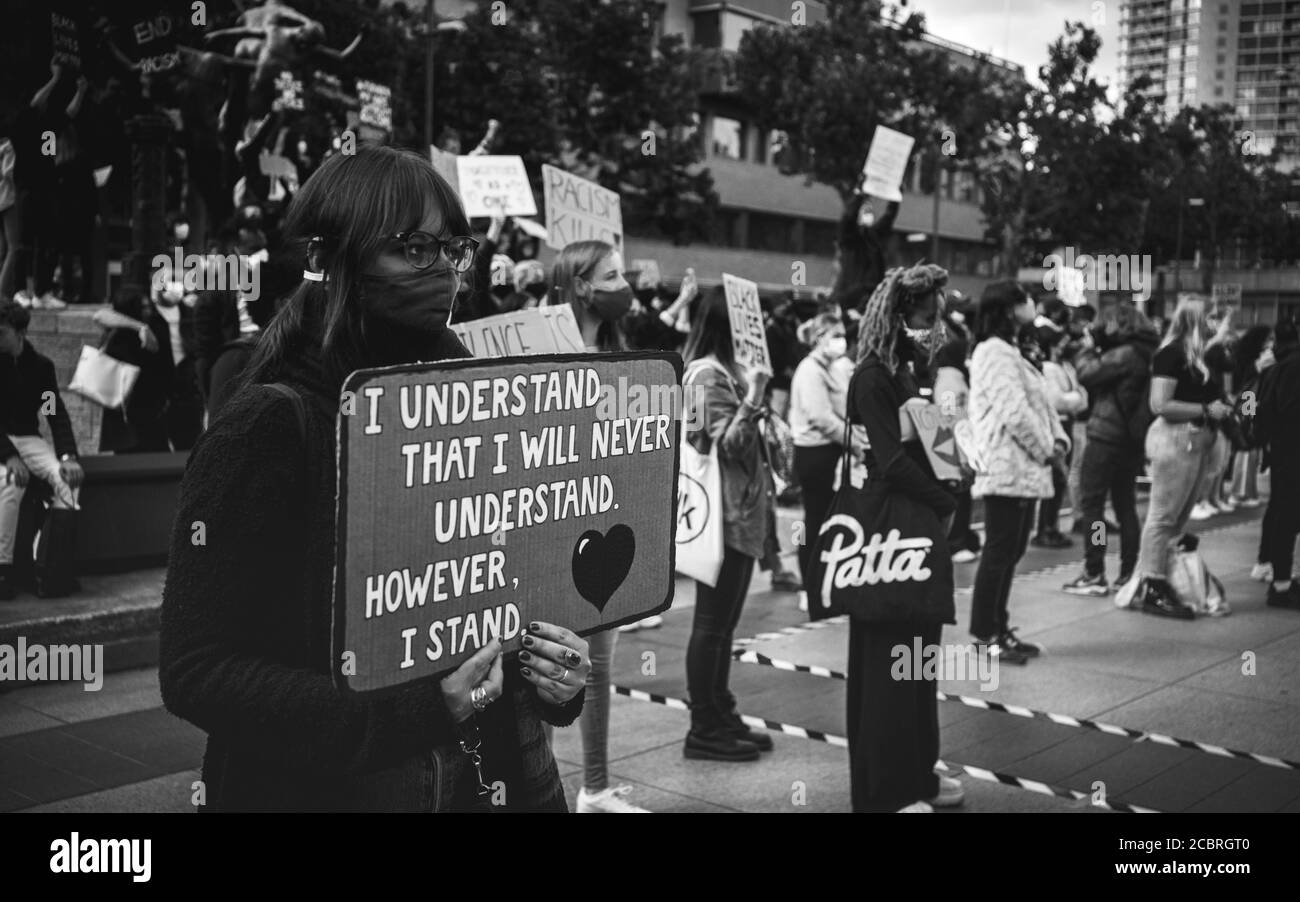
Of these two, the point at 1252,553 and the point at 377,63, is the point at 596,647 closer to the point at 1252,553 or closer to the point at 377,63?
the point at 1252,553

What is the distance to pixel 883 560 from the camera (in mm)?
4695

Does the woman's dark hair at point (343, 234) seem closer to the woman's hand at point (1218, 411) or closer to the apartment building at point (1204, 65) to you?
the woman's hand at point (1218, 411)

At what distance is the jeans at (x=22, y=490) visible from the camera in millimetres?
6801

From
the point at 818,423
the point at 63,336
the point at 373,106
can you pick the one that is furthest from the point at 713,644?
the point at 373,106

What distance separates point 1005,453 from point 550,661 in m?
5.66

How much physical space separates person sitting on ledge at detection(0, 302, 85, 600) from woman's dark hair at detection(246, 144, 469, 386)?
5.53m

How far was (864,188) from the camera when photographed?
994cm

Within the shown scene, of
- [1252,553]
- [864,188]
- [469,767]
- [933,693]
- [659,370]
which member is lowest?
[1252,553]

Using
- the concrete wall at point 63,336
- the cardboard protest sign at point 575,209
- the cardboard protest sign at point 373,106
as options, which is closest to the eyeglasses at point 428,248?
the cardboard protest sign at point 575,209

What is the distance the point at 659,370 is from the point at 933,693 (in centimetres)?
288

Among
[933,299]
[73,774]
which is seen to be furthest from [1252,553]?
[73,774]
